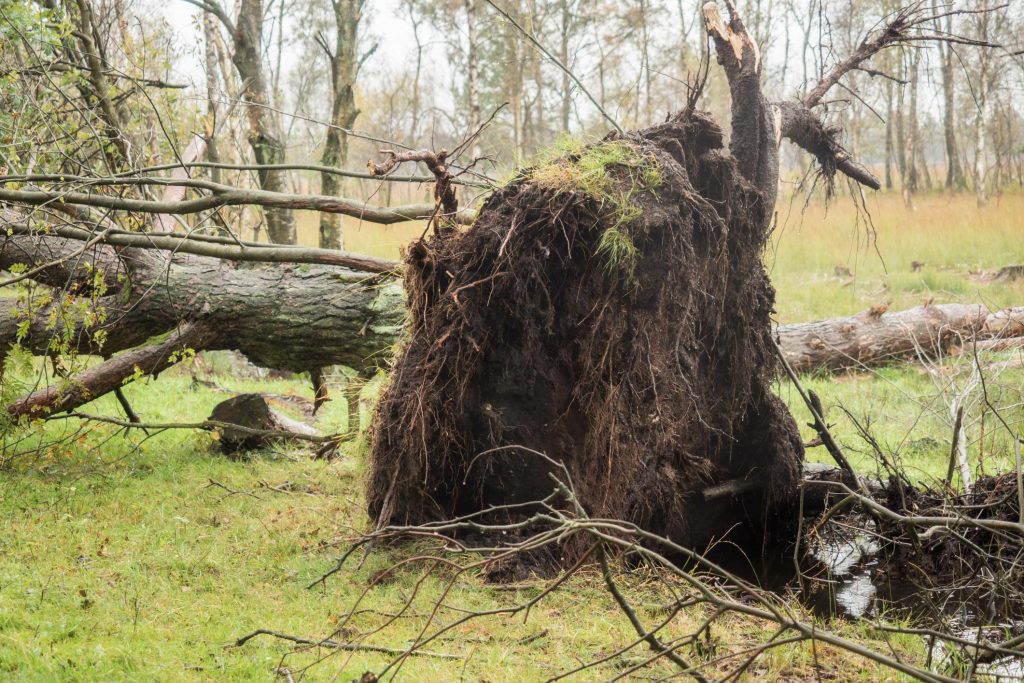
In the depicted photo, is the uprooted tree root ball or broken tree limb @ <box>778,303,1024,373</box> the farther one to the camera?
broken tree limb @ <box>778,303,1024,373</box>

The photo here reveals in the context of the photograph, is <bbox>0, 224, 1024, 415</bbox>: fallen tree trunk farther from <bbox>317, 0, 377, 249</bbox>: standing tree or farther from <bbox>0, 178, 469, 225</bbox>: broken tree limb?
<bbox>317, 0, 377, 249</bbox>: standing tree

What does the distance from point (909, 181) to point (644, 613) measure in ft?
81.0

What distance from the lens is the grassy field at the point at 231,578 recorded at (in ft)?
12.9

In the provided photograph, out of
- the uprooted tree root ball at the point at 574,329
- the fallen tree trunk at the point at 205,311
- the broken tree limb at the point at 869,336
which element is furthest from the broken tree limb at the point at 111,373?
the broken tree limb at the point at 869,336

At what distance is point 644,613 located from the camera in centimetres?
480

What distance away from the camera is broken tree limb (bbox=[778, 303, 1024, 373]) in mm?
11484

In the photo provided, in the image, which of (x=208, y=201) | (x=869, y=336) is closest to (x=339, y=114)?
(x=208, y=201)

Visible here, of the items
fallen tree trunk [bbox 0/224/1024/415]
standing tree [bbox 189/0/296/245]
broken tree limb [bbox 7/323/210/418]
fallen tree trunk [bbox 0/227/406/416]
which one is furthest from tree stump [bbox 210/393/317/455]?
standing tree [bbox 189/0/296/245]

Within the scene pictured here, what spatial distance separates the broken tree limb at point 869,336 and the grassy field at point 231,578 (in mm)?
1721

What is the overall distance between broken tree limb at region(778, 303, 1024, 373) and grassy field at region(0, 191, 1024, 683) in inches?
67.8

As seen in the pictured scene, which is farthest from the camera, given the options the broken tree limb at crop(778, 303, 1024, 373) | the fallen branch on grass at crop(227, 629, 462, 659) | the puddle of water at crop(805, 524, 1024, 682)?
the broken tree limb at crop(778, 303, 1024, 373)

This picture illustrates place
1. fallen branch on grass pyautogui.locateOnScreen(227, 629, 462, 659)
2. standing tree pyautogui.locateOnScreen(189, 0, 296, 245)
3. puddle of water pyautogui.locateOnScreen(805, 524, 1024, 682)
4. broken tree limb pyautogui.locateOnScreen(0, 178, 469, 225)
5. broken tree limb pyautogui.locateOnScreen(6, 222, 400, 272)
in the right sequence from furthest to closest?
standing tree pyautogui.locateOnScreen(189, 0, 296, 245), broken tree limb pyautogui.locateOnScreen(6, 222, 400, 272), broken tree limb pyautogui.locateOnScreen(0, 178, 469, 225), puddle of water pyautogui.locateOnScreen(805, 524, 1024, 682), fallen branch on grass pyautogui.locateOnScreen(227, 629, 462, 659)

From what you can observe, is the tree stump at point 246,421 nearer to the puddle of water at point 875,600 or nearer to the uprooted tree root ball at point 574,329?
the uprooted tree root ball at point 574,329

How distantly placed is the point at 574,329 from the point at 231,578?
8.41 feet
